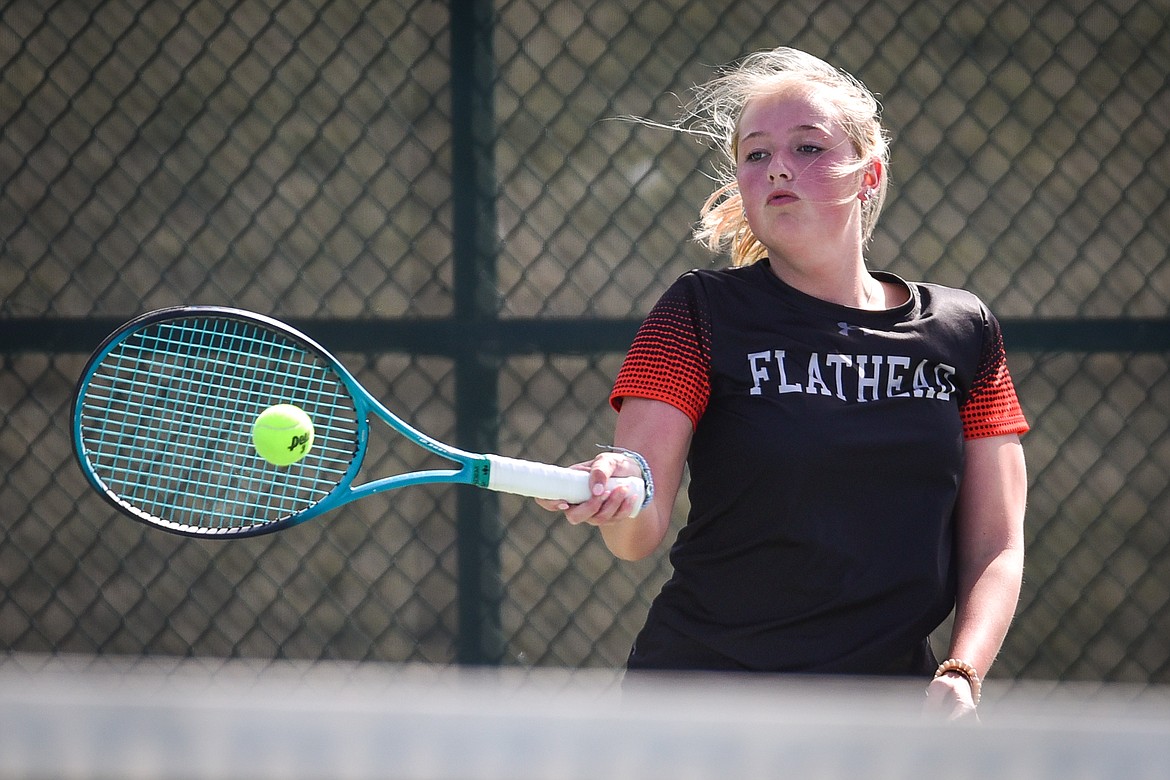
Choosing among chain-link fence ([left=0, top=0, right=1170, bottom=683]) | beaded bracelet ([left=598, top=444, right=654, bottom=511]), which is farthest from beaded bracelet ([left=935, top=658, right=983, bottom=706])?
chain-link fence ([left=0, top=0, right=1170, bottom=683])

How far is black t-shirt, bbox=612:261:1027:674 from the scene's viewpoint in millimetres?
1591

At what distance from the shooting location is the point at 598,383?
2.97 m

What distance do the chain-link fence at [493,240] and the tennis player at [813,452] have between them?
1296 mm

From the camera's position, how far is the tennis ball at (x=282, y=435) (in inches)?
64.4

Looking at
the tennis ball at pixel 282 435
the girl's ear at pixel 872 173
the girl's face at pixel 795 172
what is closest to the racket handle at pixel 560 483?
the tennis ball at pixel 282 435

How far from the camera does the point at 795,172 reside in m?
A: 1.67

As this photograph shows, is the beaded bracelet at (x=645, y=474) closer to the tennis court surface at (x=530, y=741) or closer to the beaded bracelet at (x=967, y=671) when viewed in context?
the beaded bracelet at (x=967, y=671)

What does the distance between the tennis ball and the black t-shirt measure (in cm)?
40

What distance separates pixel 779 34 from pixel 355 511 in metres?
1.48

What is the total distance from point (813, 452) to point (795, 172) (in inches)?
14.4

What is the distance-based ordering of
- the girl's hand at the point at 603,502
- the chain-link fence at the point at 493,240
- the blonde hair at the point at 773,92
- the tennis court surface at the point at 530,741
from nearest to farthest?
the tennis court surface at the point at 530,741 → the girl's hand at the point at 603,502 → the blonde hair at the point at 773,92 → the chain-link fence at the point at 493,240

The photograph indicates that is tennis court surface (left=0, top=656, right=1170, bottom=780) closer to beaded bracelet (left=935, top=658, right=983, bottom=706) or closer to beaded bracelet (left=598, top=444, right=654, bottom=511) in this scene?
beaded bracelet (left=598, top=444, right=654, bottom=511)

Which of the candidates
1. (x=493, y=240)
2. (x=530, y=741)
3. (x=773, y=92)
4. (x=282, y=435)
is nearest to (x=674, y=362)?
(x=773, y=92)

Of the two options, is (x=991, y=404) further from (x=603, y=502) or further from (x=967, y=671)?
(x=603, y=502)
